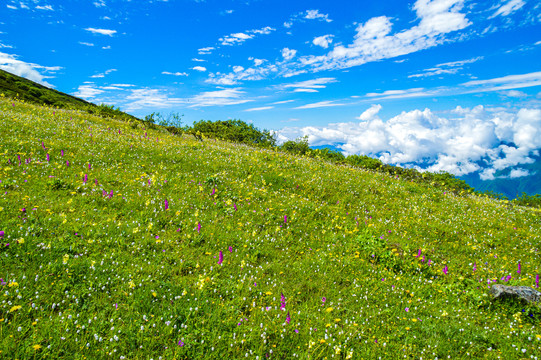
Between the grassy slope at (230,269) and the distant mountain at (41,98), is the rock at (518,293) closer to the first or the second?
the grassy slope at (230,269)

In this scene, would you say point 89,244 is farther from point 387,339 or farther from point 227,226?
point 387,339

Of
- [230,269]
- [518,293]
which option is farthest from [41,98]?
[518,293]

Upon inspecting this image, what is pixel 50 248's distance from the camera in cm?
562

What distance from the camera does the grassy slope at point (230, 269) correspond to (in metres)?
4.45

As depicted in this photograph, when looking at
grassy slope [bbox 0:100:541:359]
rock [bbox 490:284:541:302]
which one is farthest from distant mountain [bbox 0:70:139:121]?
rock [bbox 490:284:541:302]

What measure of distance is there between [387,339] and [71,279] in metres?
6.24

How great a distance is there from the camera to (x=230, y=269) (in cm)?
637

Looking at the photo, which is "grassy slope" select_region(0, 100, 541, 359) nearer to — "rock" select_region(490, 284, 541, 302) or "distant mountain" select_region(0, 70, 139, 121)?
"rock" select_region(490, 284, 541, 302)

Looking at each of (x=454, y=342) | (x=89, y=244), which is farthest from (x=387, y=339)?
(x=89, y=244)

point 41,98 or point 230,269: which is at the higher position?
point 41,98

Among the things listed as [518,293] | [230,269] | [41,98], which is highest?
[41,98]

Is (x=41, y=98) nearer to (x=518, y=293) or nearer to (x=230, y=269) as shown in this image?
(x=230, y=269)

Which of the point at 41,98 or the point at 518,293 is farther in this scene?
the point at 41,98

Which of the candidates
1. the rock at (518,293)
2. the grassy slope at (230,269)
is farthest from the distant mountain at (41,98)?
the rock at (518,293)
